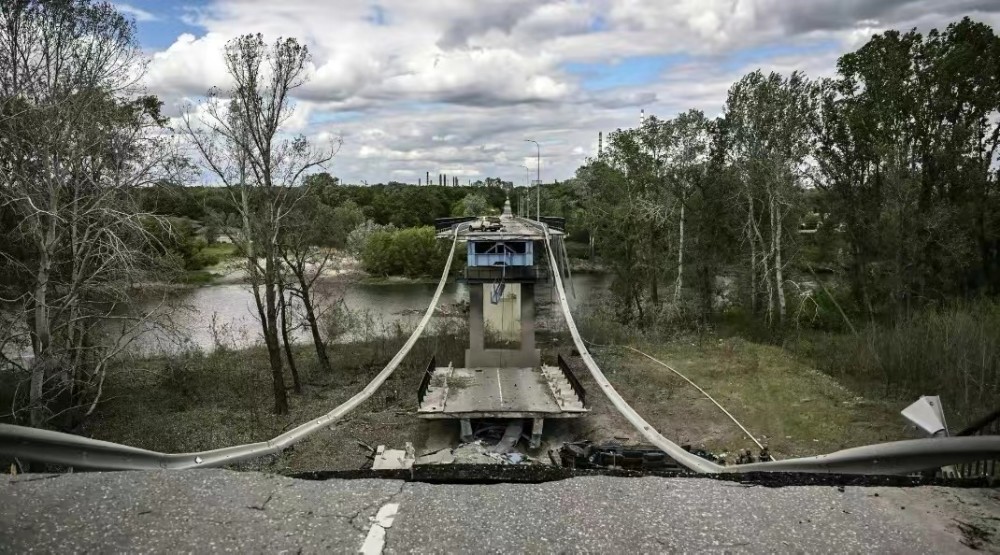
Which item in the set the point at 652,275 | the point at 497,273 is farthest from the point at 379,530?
the point at 652,275

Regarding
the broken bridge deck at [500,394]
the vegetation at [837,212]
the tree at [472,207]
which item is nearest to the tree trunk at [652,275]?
the vegetation at [837,212]

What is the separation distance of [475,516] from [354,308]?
1517 inches

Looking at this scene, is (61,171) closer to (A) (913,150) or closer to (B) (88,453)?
(B) (88,453)

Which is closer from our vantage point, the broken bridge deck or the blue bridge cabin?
the broken bridge deck

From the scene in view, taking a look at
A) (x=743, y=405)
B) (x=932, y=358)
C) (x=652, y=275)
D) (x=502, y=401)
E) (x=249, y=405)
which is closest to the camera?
(x=743, y=405)

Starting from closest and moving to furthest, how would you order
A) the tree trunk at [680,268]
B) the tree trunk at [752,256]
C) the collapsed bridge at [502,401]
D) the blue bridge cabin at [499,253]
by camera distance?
the collapsed bridge at [502,401], the blue bridge cabin at [499,253], the tree trunk at [752,256], the tree trunk at [680,268]

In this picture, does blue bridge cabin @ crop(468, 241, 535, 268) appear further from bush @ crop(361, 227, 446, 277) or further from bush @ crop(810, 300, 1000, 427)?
bush @ crop(361, 227, 446, 277)

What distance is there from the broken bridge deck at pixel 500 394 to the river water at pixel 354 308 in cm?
665

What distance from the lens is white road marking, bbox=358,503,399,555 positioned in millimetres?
2623

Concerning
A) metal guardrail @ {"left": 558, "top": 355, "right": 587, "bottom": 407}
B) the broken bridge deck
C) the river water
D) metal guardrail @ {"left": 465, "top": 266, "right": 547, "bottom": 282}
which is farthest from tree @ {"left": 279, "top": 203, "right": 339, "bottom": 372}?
metal guardrail @ {"left": 558, "top": 355, "right": 587, "bottom": 407}

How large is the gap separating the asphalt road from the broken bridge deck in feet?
41.6

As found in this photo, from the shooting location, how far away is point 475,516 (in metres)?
2.86

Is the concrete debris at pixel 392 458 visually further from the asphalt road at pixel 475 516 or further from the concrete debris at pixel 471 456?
the asphalt road at pixel 475 516

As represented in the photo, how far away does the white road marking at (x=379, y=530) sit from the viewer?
262cm
